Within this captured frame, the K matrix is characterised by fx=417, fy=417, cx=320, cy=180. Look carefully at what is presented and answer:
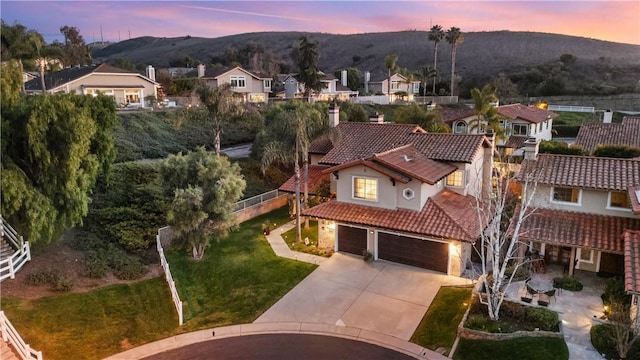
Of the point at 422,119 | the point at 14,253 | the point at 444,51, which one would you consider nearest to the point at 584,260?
the point at 422,119

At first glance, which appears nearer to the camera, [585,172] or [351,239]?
[585,172]

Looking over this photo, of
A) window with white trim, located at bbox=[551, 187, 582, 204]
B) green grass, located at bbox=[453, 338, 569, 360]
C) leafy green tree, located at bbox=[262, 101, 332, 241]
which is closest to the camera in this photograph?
green grass, located at bbox=[453, 338, 569, 360]

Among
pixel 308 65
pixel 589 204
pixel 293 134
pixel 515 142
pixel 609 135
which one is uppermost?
pixel 308 65

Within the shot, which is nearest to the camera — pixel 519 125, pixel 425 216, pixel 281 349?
pixel 281 349

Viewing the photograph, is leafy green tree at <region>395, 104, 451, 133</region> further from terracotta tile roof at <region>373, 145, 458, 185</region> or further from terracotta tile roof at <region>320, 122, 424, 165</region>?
terracotta tile roof at <region>373, 145, 458, 185</region>

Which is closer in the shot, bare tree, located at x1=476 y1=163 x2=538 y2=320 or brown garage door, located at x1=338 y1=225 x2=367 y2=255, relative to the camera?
bare tree, located at x1=476 y1=163 x2=538 y2=320

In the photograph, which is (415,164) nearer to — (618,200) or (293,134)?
(293,134)

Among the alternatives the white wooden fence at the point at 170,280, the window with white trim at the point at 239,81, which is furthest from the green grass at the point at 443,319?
the window with white trim at the point at 239,81

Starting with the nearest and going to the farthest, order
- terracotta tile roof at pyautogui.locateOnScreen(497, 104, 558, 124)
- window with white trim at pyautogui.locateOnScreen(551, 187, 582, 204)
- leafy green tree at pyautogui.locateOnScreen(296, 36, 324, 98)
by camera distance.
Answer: window with white trim at pyautogui.locateOnScreen(551, 187, 582, 204)
terracotta tile roof at pyautogui.locateOnScreen(497, 104, 558, 124)
leafy green tree at pyautogui.locateOnScreen(296, 36, 324, 98)

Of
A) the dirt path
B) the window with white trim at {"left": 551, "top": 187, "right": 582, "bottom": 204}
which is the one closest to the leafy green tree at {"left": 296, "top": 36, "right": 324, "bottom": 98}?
the dirt path
